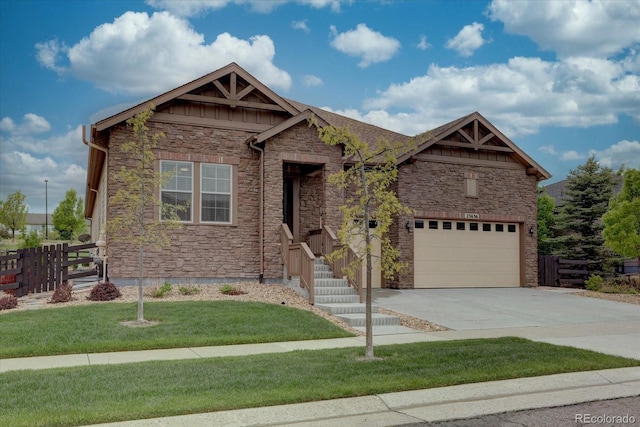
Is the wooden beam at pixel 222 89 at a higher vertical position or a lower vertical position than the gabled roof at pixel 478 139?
higher

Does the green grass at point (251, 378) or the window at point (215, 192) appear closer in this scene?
the green grass at point (251, 378)

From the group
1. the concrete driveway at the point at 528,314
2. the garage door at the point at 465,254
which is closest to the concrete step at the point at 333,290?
the concrete driveway at the point at 528,314

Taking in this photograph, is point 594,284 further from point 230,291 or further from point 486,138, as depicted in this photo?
point 230,291

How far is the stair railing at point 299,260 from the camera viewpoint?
45.0 ft

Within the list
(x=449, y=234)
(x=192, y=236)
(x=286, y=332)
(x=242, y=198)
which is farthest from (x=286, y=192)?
(x=286, y=332)

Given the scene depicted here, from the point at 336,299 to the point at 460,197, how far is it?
8319 millimetres

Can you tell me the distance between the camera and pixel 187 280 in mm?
15617

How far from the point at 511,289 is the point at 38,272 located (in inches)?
603

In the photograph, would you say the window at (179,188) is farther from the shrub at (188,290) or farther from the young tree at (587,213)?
the young tree at (587,213)

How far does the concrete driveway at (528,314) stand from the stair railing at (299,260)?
2204mm

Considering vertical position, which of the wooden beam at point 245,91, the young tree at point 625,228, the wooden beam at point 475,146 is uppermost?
the wooden beam at point 245,91

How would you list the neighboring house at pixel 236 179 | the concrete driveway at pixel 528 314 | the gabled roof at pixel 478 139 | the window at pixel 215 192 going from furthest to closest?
the gabled roof at pixel 478 139 < the window at pixel 215 192 < the neighboring house at pixel 236 179 < the concrete driveway at pixel 528 314

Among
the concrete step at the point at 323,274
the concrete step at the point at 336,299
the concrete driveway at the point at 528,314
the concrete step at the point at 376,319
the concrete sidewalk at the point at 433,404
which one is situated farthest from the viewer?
the concrete step at the point at 323,274

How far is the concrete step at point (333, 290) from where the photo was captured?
1396cm
